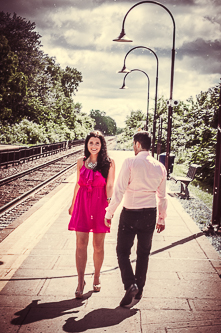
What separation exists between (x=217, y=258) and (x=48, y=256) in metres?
2.48

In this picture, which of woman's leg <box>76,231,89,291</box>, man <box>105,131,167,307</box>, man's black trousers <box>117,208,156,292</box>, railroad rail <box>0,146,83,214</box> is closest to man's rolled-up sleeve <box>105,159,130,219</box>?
man <box>105,131,167,307</box>

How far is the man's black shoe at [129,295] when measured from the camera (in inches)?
149

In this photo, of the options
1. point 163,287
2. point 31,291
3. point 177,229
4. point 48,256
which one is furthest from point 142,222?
point 177,229

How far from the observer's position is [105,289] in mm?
4266

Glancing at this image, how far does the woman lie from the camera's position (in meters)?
3.99

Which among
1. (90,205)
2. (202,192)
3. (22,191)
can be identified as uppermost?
(90,205)

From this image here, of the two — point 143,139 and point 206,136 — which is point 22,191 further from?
point 143,139

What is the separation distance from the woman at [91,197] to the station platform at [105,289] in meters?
0.37

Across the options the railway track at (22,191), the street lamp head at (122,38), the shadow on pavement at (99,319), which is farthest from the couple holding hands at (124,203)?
the street lamp head at (122,38)

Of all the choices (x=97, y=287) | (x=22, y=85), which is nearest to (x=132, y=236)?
(x=97, y=287)

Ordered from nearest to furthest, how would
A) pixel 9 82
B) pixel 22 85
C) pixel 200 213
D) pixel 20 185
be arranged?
1. pixel 200 213
2. pixel 20 185
3. pixel 9 82
4. pixel 22 85

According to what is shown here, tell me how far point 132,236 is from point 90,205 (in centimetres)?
56

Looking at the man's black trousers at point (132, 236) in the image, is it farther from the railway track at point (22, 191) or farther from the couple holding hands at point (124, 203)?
the railway track at point (22, 191)

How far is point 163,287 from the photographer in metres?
4.35
